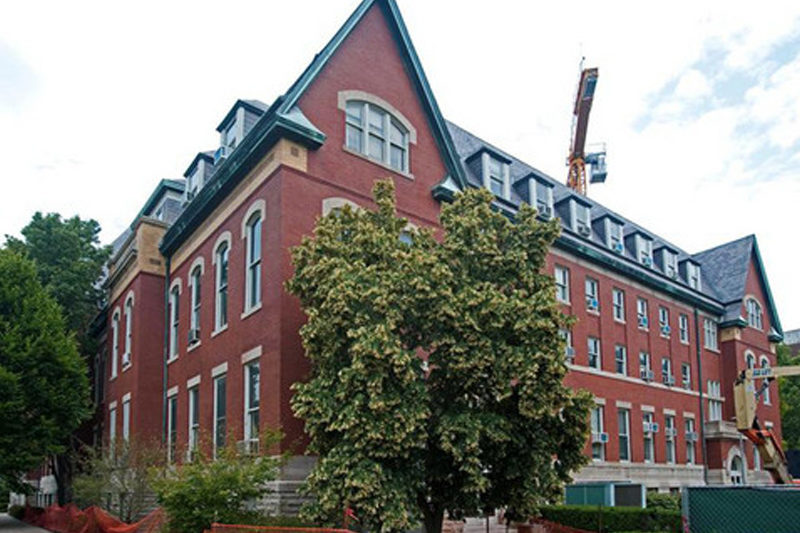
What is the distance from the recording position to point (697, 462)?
40.3 meters

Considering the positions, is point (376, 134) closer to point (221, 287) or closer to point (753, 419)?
point (221, 287)

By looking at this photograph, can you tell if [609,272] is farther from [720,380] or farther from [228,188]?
[228,188]

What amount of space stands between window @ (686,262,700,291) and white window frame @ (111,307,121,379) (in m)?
30.9

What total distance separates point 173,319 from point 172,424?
12.7 ft

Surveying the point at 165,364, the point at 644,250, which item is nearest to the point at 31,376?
the point at 165,364

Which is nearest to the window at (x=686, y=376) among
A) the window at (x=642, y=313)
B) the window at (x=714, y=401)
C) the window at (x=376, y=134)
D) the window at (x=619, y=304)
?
the window at (x=714, y=401)

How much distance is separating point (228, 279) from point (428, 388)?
9.32 metres

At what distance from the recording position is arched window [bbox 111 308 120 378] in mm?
34031

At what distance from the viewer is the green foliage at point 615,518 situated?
2228cm

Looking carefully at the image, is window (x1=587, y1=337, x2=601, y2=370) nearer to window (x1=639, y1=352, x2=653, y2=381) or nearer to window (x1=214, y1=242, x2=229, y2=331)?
window (x1=639, y1=352, x2=653, y2=381)

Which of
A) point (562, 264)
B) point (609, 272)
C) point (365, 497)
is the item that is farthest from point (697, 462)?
point (365, 497)

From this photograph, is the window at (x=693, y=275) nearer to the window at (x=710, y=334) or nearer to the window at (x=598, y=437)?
the window at (x=710, y=334)

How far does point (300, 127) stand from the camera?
20031 mm

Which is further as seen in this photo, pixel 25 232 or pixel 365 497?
pixel 25 232
